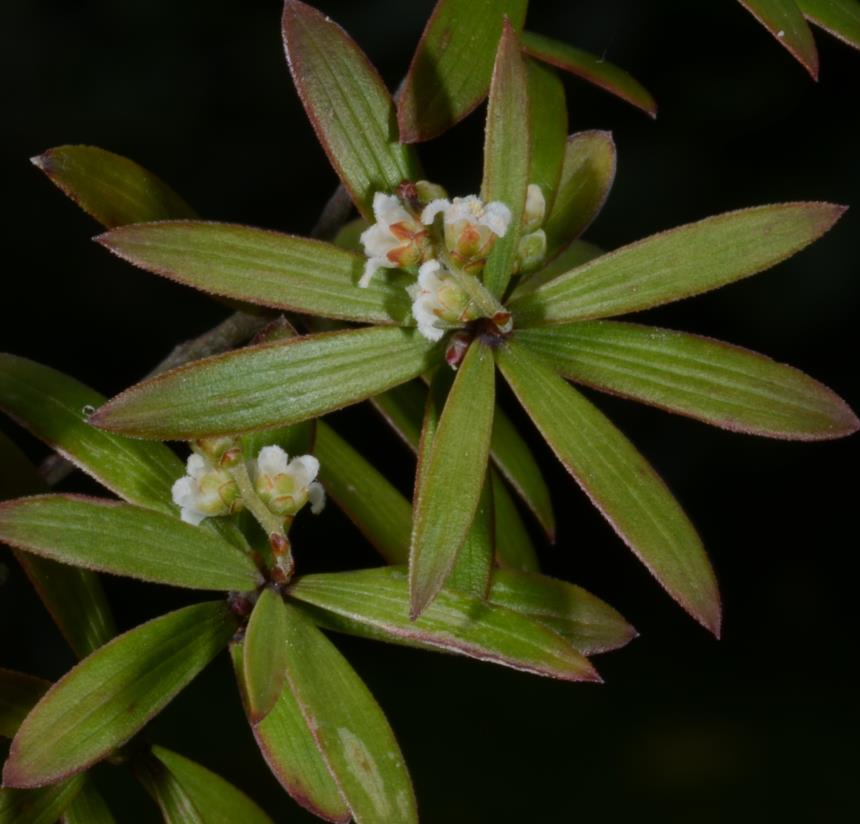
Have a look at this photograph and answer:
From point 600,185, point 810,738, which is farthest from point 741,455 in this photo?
point 600,185

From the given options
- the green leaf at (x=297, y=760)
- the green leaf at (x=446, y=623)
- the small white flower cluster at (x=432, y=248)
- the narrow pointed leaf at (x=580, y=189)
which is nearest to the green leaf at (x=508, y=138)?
the small white flower cluster at (x=432, y=248)

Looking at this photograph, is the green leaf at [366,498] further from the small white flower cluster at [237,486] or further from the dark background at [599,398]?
the dark background at [599,398]

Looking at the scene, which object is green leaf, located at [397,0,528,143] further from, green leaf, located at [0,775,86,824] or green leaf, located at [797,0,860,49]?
green leaf, located at [0,775,86,824]

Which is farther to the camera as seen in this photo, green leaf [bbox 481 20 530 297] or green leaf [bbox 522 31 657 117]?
green leaf [bbox 522 31 657 117]

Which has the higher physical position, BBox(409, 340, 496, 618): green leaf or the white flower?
the white flower

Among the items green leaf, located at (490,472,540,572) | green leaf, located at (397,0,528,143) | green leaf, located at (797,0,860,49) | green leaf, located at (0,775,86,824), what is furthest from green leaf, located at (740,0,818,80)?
green leaf, located at (0,775,86,824)

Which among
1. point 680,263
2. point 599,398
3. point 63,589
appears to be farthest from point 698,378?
point 599,398

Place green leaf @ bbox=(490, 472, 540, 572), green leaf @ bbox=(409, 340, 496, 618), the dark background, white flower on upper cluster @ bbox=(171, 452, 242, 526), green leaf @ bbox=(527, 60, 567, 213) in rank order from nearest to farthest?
green leaf @ bbox=(409, 340, 496, 618) < white flower on upper cluster @ bbox=(171, 452, 242, 526) < green leaf @ bbox=(527, 60, 567, 213) < green leaf @ bbox=(490, 472, 540, 572) < the dark background
